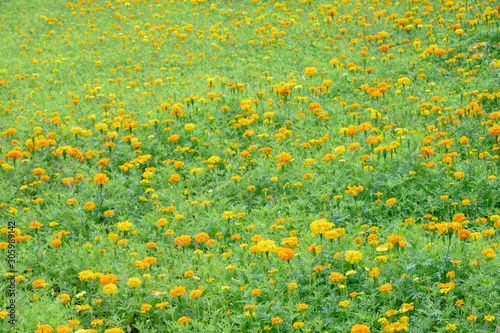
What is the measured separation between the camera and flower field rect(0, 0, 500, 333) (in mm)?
3779

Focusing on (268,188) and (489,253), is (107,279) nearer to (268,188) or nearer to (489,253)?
(268,188)

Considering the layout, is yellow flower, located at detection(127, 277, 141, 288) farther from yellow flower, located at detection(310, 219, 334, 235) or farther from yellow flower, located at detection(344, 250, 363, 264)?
yellow flower, located at detection(344, 250, 363, 264)

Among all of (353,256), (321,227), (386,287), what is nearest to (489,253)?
(386,287)

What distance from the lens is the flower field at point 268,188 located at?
3.78 metres

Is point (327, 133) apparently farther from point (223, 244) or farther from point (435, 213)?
point (223, 244)

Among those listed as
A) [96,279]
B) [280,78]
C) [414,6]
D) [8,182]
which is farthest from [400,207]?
[414,6]

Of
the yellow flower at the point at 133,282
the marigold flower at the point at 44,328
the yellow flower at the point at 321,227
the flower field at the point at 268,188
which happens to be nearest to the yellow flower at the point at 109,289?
the flower field at the point at 268,188

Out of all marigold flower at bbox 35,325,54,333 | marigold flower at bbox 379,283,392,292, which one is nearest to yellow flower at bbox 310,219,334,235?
marigold flower at bbox 379,283,392,292

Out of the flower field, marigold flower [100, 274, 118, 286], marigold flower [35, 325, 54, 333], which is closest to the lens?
marigold flower [35, 325, 54, 333]

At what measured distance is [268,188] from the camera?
5.74 m

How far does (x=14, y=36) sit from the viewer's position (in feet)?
44.4

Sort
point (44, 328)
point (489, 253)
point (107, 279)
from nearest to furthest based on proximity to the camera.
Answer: point (44, 328), point (489, 253), point (107, 279)

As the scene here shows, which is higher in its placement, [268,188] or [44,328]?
[268,188]

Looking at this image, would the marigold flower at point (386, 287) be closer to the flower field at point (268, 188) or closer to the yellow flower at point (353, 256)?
the flower field at point (268, 188)
